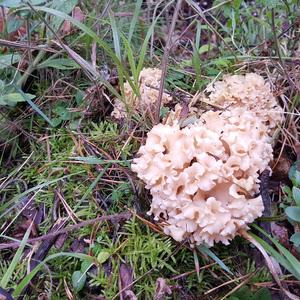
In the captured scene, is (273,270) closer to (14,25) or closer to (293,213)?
(293,213)

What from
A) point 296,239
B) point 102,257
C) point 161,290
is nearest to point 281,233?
point 296,239

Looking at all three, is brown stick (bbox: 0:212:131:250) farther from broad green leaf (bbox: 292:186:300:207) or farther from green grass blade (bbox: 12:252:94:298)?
broad green leaf (bbox: 292:186:300:207)

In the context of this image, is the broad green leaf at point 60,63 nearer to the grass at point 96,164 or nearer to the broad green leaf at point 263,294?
the grass at point 96,164

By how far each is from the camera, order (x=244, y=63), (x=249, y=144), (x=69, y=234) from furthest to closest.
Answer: (x=244, y=63)
(x=69, y=234)
(x=249, y=144)

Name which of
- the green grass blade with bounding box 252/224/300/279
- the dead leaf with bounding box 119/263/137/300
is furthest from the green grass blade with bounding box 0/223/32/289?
the green grass blade with bounding box 252/224/300/279

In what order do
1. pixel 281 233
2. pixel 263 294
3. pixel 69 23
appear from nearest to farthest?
pixel 263 294 → pixel 281 233 → pixel 69 23

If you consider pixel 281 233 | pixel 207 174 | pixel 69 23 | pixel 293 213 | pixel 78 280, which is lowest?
pixel 78 280

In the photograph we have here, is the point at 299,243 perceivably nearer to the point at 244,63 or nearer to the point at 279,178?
the point at 279,178

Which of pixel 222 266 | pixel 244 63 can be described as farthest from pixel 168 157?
pixel 244 63
